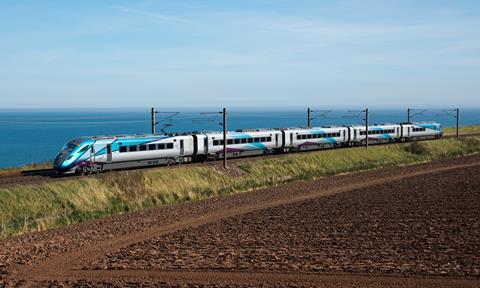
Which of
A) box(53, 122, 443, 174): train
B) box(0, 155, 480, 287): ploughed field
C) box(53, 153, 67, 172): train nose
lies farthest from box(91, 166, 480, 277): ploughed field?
box(53, 153, 67, 172): train nose

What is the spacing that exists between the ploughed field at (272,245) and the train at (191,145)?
938 centimetres

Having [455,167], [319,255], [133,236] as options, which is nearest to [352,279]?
[319,255]

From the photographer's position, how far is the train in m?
37.5

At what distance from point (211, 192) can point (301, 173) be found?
1345cm

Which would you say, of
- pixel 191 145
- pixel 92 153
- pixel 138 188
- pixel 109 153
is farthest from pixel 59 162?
pixel 191 145

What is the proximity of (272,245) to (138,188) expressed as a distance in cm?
1552

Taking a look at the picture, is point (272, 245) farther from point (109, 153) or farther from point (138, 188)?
point (109, 153)

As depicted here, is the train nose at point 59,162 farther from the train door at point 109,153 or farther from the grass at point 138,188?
the grass at point 138,188

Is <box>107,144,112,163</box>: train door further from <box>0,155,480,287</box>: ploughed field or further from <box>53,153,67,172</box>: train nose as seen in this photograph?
<box>0,155,480,287</box>: ploughed field

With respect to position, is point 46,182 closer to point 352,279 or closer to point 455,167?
point 352,279

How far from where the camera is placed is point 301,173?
4772 centimetres

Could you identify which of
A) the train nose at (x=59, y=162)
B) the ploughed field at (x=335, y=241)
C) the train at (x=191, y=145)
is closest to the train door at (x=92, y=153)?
the train at (x=191, y=145)

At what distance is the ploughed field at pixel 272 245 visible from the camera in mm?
16344

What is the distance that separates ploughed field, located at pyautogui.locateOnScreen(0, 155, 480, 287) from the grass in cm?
254
